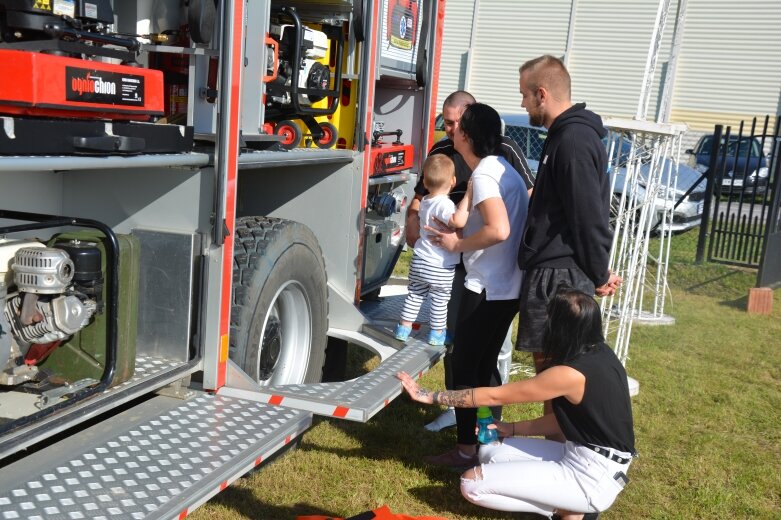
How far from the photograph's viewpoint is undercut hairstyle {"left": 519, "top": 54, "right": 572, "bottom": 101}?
390 cm

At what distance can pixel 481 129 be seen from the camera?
13.9 feet

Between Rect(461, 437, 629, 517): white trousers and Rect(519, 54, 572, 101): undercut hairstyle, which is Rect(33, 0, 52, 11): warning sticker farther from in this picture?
Rect(461, 437, 629, 517): white trousers

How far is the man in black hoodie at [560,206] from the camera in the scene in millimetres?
3752

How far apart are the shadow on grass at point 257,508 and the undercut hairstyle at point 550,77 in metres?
2.19

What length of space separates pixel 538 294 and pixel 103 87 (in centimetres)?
216

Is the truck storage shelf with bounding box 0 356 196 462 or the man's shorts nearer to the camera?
the truck storage shelf with bounding box 0 356 196 462

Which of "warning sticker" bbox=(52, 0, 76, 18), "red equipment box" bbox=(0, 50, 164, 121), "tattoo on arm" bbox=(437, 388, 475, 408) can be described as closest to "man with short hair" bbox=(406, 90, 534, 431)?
"tattoo on arm" bbox=(437, 388, 475, 408)

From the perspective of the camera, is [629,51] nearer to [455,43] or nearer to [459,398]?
[455,43]

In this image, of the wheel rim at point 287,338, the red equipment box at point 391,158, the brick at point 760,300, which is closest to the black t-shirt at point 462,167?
the red equipment box at point 391,158

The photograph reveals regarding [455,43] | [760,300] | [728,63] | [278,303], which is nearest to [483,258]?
[278,303]

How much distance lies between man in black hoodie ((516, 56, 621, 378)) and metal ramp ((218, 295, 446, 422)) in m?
0.57

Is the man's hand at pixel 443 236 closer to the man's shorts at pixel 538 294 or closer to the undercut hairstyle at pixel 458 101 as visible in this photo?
the man's shorts at pixel 538 294

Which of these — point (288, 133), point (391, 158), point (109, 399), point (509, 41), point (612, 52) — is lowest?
point (109, 399)

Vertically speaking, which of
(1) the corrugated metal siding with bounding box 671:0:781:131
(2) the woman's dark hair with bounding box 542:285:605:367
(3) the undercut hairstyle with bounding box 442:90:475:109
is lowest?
(2) the woman's dark hair with bounding box 542:285:605:367
